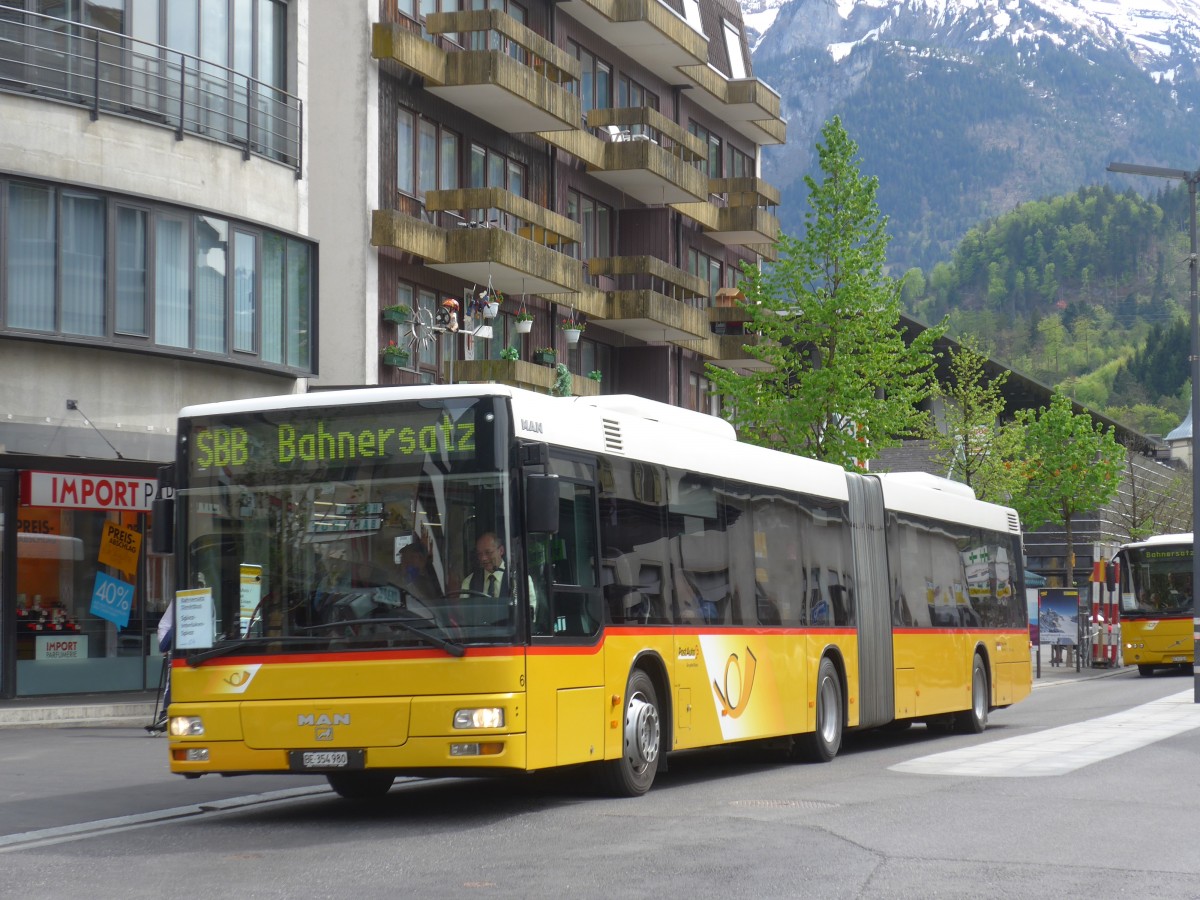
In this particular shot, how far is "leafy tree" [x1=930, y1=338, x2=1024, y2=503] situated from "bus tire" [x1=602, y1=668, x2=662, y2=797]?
40.0 metres

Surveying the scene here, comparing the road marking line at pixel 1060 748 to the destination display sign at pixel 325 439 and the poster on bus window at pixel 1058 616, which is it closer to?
the destination display sign at pixel 325 439

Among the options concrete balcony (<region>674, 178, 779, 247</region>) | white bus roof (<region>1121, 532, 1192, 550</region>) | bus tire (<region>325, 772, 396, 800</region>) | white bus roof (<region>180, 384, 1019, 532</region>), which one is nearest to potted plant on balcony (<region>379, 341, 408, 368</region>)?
white bus roof (<region>180, 384, 1019, 532</region>)

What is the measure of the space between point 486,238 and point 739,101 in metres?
18.5

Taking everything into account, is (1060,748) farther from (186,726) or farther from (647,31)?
(647,31)

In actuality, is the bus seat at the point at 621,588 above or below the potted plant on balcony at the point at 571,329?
below

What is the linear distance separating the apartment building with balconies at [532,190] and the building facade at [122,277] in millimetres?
4756

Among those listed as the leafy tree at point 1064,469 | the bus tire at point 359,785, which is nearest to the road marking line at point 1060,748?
the bus tire at point 359,785

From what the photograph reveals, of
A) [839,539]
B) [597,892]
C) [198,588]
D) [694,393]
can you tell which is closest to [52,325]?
[839,539]

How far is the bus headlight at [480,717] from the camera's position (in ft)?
39.9

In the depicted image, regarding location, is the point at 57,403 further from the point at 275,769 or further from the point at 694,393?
the point at 694,393

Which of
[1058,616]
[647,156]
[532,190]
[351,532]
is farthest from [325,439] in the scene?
[1058,616]

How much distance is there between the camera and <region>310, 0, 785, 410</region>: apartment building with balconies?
3353 cm

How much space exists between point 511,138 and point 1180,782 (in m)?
26.5

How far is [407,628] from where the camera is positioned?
12.2m
